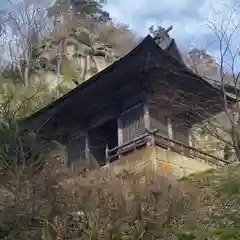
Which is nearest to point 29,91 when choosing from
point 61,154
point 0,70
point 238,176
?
point 0,70

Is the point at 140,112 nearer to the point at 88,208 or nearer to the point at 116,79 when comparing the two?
the point at 116,79

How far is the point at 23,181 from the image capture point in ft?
29.0

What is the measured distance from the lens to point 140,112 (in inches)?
596

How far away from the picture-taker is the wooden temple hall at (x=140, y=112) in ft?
45.2

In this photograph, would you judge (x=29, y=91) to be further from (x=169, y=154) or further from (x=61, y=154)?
(x=169, y=154)

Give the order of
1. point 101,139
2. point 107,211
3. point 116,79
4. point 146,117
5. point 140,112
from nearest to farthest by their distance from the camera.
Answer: point 107,211 → point 116,79 → point 146,117 → point 140,112 → point 101,139

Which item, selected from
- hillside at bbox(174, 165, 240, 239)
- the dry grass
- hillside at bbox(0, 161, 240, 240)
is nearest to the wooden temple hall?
hillside at bbox(174, 165, 240, 239)

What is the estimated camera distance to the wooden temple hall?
13.8 meters

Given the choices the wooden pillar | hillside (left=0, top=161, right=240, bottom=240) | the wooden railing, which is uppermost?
the wooden pillar

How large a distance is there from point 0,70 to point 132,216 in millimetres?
26026

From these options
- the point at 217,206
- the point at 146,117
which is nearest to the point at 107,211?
the point at 217,206

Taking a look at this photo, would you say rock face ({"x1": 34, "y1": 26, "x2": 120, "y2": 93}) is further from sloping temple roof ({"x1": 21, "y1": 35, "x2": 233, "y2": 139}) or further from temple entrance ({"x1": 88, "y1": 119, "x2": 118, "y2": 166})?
sloping temple roof ({"x1": 21, "y1": 35, "x2": 233, "y2": 139})

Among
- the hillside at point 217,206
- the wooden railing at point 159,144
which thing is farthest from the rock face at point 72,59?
the hillside at point 217,206

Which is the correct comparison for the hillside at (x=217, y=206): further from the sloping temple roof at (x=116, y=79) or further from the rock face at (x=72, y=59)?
the rock face at (x=72, y=59)
